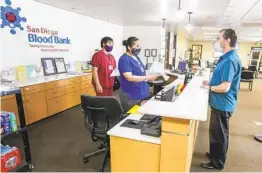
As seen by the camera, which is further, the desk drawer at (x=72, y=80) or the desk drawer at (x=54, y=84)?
the desk drawer at (x=72, y=80)

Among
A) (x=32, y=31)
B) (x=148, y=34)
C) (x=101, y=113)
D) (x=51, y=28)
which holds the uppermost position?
(x=148, y=34)

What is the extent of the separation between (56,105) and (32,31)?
1575mm

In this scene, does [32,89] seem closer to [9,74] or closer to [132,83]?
[9,74]

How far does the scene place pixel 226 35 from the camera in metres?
1.93

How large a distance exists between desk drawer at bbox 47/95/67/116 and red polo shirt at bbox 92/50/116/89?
134 centimetres

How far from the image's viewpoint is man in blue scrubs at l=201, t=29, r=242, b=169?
1.88 meters

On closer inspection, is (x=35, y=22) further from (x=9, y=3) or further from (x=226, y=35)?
(x=226, y=35)

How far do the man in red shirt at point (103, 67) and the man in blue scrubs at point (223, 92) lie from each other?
165cm

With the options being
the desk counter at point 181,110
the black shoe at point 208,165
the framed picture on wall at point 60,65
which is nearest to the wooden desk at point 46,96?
the framed picture on wall at point 60,65

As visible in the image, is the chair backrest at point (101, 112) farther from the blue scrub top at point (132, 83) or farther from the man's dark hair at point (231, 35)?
the man's dark hair at point (231, 35)

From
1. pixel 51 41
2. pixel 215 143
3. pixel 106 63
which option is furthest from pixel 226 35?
pixel 51 41

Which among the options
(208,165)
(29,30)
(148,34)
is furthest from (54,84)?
(148,34)

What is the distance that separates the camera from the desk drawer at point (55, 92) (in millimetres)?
3692

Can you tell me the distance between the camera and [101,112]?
2000mm
